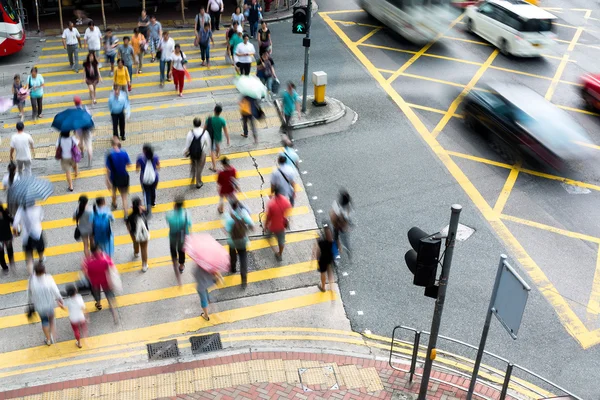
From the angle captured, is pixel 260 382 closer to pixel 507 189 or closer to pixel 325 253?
pixel 325 253

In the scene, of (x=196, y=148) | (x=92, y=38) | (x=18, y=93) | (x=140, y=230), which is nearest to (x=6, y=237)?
(x=140, y=230)

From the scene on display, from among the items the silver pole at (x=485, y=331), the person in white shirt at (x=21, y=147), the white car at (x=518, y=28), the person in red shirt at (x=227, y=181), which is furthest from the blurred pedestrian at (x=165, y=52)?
the silver pole at (x=485, y=331)

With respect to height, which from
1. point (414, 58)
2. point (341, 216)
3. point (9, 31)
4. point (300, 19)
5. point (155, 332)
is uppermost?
point (300, 19)

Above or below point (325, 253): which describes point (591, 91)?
above

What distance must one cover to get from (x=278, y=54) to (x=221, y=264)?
45.0 ft

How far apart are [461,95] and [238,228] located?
436 inches

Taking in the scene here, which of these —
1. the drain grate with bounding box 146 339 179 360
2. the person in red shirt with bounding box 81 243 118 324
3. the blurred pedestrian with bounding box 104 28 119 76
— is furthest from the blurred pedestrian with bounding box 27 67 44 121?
the drain grate with bounding box 146 339 179 360

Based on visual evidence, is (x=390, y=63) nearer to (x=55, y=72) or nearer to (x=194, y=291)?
(x=55, y=72)

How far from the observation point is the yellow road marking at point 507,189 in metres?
15.2

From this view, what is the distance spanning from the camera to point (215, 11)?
972 inches

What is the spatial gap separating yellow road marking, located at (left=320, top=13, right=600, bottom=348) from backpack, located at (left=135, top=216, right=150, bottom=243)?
7246 millimetres

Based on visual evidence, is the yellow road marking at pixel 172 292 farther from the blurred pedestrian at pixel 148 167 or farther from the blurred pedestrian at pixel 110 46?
the blurred pedestrian at pixel 110 46

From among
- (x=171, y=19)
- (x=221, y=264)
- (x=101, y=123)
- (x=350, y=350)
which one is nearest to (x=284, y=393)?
(x=350, y=350)

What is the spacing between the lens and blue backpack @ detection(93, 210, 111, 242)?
11.8 m
